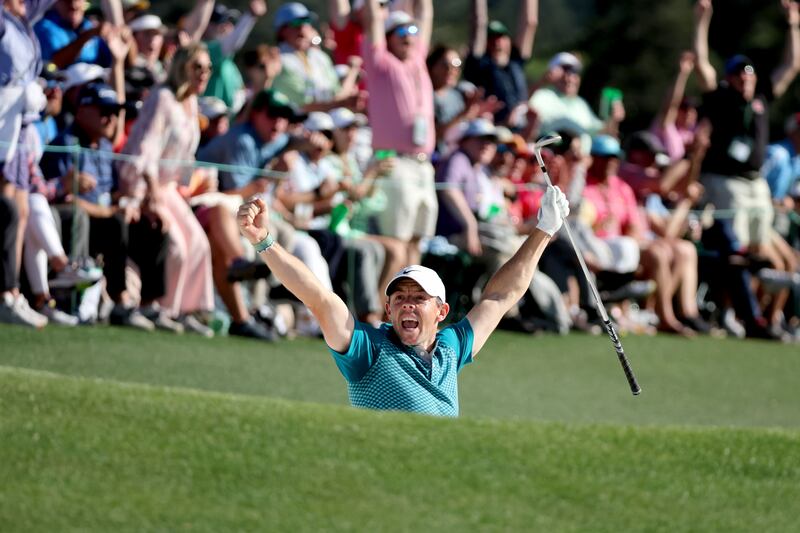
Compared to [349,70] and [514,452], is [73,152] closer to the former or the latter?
[349,70]

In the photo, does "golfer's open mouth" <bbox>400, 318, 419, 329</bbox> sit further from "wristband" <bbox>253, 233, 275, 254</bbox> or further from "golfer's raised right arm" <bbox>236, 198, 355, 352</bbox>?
"wristband" <bbox>253, 233, 275, 254</bbox>

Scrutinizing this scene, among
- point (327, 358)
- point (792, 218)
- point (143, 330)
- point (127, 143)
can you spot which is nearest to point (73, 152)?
point (127, 143)

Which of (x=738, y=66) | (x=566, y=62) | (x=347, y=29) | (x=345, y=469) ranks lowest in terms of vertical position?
(x=566, y=62)

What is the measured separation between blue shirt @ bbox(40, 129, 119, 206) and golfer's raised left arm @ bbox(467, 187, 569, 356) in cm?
474

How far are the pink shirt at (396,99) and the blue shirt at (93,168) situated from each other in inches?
111

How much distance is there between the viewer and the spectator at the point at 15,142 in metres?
11.6

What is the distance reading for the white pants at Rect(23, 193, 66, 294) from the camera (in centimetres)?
1182

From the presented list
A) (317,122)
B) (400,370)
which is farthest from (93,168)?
(400,370)

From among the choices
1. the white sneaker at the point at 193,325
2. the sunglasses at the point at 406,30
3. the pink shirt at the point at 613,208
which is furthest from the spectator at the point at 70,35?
the pink shirt at the point at 613,208

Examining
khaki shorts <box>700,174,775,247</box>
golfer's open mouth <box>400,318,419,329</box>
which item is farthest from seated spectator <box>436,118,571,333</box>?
golfer's open mouth <box>400,318,419,329</box>

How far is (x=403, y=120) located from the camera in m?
14.4

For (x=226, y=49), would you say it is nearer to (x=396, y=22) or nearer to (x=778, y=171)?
(x=396, y=22)

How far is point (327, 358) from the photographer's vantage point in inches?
510

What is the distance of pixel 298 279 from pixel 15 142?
488cm
